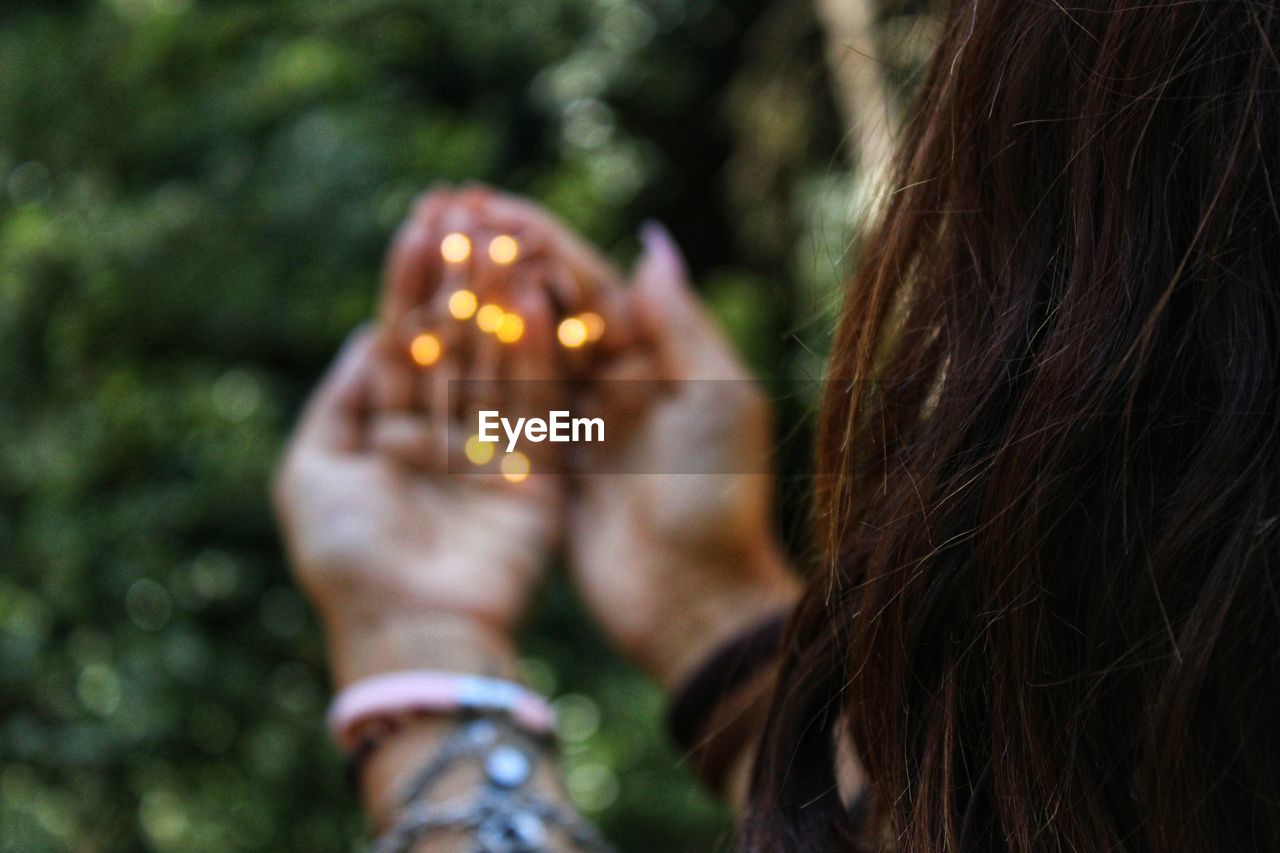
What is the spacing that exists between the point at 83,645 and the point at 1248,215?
106 centimetres

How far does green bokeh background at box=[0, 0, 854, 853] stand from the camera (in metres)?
1.19

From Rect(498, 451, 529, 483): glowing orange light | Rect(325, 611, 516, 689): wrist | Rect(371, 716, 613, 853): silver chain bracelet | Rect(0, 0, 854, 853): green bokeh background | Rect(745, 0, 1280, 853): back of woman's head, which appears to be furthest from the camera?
Rect(0, 0, 854, 853): green bokeh background

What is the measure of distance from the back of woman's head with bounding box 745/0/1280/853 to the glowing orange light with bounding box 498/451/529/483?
21.4 inches

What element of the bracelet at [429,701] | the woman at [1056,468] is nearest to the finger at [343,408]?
the bracelet at [429,701]

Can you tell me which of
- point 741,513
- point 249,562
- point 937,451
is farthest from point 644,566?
point 937,451

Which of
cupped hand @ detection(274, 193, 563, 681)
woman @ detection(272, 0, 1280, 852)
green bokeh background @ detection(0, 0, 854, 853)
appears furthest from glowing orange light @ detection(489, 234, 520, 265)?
woman @ detection(272, 0, 1280, 852)

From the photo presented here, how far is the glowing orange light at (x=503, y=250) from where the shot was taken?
1.01 meters

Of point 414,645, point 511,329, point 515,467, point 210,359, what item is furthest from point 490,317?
point 210,359

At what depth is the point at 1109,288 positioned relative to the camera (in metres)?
0.47

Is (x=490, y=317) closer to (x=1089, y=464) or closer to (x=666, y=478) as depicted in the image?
(x=666, y=478)

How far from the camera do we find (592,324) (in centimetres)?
107

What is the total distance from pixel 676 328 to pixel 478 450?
19cm

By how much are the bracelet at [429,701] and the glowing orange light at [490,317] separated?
0.26 meters

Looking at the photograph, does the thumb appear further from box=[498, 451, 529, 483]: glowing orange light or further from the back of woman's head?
the back of woman's head
